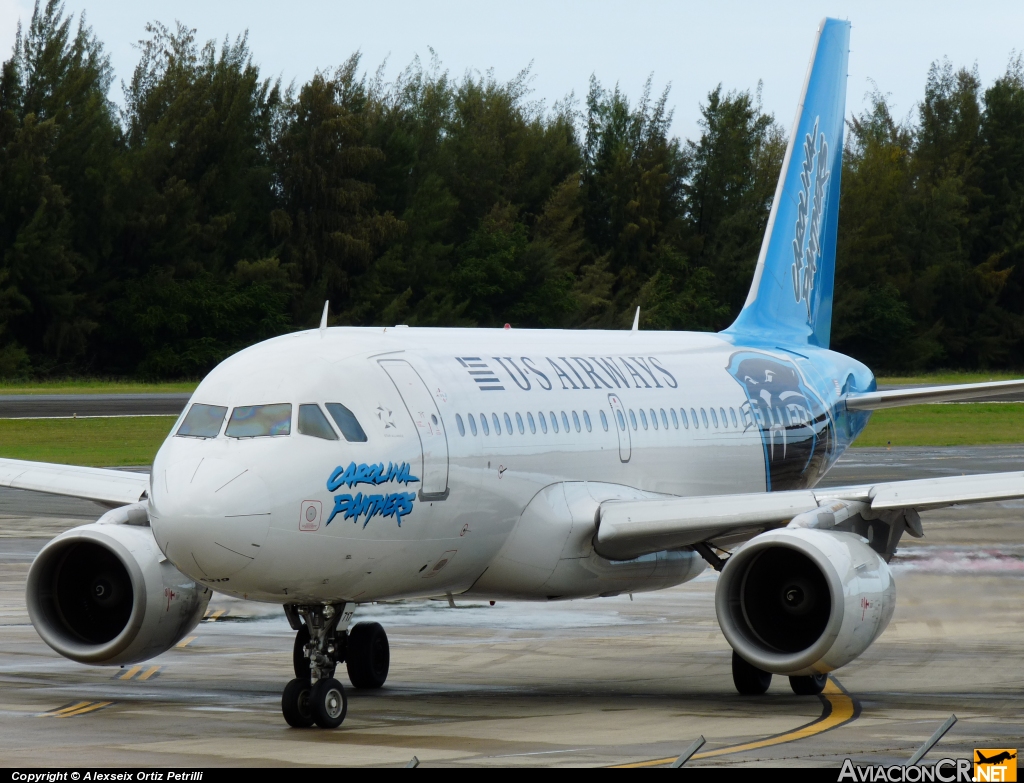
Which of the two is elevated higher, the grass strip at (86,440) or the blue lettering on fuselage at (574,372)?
the blue lettering on fuselage at (574,372)

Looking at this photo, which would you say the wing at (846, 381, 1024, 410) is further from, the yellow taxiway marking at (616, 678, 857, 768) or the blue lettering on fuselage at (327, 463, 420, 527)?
the blue lettering on fuselage at (327, 463, 420, 527)

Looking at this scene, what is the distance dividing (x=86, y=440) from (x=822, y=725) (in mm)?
38607

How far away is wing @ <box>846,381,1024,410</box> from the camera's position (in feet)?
75.7

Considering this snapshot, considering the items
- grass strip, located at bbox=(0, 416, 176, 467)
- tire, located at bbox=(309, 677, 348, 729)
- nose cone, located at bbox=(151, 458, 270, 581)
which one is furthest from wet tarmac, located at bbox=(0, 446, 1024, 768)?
grass strip, located at bbox=(0, 416, 176, 467)

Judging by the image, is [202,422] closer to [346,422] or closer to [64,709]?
[346,422]

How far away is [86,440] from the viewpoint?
49.4 m

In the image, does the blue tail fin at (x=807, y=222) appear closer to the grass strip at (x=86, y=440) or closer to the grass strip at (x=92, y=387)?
the grass strip at (x=86, y=440)

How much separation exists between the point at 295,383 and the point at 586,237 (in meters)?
88.0

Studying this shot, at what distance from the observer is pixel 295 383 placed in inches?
560

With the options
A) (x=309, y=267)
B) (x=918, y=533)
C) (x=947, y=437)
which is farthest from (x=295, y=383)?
(x=309, y=267)

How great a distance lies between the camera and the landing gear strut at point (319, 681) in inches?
555

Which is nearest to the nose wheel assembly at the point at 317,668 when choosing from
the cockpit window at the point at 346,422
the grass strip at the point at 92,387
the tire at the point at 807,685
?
the cockpit window at the point at 346,422

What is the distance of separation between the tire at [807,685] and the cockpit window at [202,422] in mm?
6831

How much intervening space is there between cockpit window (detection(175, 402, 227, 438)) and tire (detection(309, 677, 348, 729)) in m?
2.49
